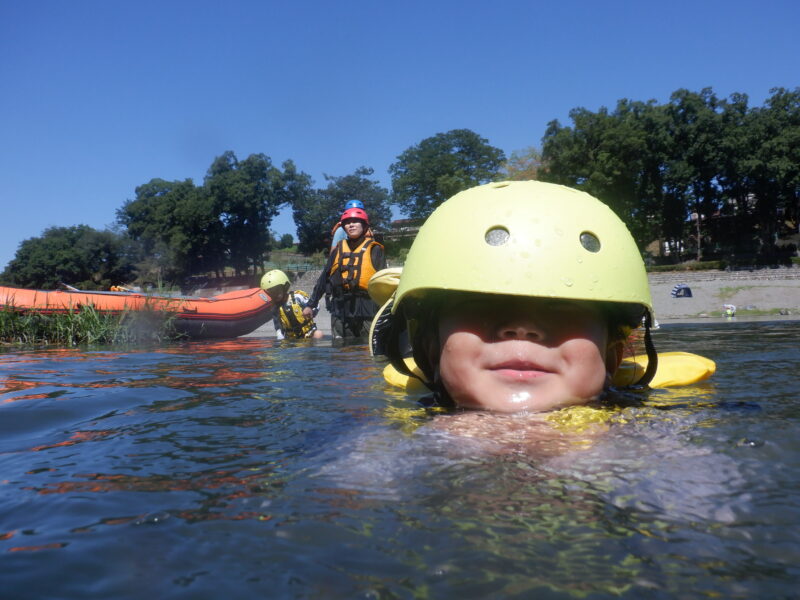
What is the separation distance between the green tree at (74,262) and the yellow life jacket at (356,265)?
2763 inches

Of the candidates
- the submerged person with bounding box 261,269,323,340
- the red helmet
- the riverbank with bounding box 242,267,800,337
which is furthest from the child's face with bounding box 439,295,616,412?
the riverbank with bounding box 242,267,800,337

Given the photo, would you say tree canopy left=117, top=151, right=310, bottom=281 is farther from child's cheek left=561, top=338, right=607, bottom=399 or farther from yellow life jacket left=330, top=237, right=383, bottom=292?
child's cheek left=561, top=338, right=607, bottom=399

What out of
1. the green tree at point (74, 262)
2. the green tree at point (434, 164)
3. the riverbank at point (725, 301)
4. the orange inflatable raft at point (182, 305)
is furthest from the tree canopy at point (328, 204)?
the orange inflatable raft at point (182, 305)

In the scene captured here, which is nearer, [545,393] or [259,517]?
[259,517]

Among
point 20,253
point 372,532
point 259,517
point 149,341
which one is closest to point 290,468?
point 259,517

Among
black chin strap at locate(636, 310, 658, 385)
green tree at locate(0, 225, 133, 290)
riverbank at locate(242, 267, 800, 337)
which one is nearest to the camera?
black chin strap at locate(636, 310, 658, 385)

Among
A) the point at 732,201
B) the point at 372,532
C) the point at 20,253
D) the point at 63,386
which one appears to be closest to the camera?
the point at 372,532

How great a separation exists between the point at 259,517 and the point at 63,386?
3.44m

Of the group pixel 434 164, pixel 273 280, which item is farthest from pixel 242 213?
pixel 273 280

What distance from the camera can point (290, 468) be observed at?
80.8 inches

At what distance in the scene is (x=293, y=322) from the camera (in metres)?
11.6

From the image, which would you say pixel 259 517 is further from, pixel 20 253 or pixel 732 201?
pixel 20 253

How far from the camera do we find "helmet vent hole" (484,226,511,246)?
265 centimetres

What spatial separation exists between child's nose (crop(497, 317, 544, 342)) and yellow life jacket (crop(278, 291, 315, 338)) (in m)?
9.00
